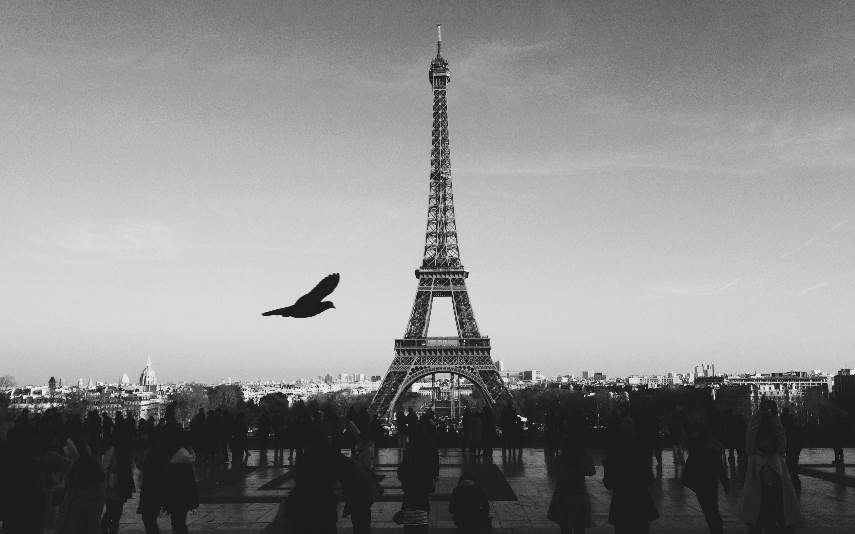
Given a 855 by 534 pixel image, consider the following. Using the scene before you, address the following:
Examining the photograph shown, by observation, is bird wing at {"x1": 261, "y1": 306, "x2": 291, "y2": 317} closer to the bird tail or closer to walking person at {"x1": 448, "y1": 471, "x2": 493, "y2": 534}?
the bird tail

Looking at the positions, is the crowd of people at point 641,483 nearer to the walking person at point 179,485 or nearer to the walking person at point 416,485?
the walking person at point 416,485

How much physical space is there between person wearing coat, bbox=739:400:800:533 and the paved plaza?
235cm

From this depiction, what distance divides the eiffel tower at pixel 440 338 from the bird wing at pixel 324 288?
5449cm

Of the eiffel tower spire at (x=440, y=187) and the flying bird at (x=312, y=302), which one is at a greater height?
the eiffel tower spire at (x=440, y=187)

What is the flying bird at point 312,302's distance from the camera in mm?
9773

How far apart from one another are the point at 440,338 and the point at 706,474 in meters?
59.3

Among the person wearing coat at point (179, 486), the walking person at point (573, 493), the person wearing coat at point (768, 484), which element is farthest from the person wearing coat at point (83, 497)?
the person wearing coat at point (768, 484)

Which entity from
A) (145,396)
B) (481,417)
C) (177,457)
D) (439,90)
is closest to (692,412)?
(177,457)

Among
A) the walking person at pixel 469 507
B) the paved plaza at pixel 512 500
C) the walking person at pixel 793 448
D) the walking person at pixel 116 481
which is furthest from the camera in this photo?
the walking person at pixel 793 448

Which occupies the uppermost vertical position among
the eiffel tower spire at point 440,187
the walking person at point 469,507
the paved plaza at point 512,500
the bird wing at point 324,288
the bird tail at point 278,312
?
the eiffel tower spire at point 440,187

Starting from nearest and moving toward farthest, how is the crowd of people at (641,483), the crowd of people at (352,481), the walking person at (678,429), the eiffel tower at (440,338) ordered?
1. the crowd of people at (352,481)
2. the crowd of people at (641,483)
3. the walking person at (678,429)
4. the eiffel tower at (440,338)

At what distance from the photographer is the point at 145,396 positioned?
196 m

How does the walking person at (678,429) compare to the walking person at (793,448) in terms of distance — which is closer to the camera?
the walking person at (793,448)

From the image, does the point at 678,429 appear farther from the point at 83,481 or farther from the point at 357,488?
the point at 83,481
